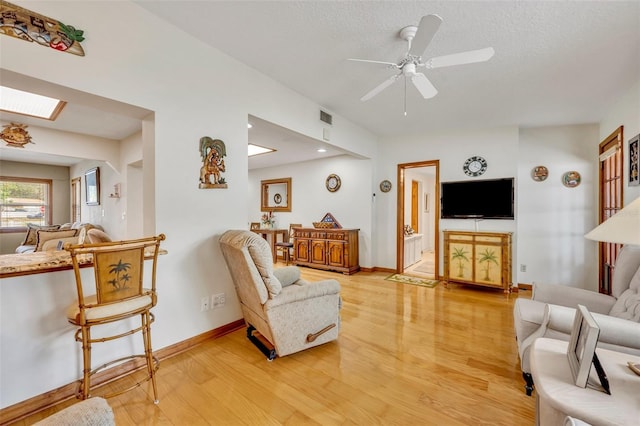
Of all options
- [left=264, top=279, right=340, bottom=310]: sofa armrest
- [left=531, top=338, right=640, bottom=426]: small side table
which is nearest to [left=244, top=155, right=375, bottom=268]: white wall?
[left=264, top=279, right=340, bottom=310]: sofa armrest

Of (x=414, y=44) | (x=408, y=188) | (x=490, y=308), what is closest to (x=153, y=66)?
(x=414, y=44)

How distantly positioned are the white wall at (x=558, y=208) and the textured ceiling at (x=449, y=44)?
774 millimetres

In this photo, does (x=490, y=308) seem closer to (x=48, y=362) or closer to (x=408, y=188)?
(x=408, y=188)

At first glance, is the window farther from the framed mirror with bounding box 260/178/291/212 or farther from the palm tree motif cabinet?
the palm tree motif cabinet

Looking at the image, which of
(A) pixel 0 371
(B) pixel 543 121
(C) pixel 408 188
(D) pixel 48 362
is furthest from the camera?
(C) pixel 408 188

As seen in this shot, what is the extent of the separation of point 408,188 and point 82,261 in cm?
627

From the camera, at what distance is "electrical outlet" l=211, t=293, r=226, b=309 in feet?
8.05

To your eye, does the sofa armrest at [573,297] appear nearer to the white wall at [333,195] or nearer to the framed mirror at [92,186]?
the white wall at [333,195]

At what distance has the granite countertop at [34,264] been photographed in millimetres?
1521

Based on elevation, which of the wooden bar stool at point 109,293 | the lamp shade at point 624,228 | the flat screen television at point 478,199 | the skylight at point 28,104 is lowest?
the wooden bar stool at point 109,293

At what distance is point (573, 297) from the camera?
213cm

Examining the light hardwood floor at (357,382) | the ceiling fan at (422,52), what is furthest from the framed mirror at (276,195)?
the ceiling fan at (422,52)

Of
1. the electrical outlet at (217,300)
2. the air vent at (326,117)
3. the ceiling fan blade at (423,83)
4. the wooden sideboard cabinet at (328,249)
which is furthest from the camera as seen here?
the wooden sideboard cabinet at (328,249)

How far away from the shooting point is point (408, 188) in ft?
21.9
